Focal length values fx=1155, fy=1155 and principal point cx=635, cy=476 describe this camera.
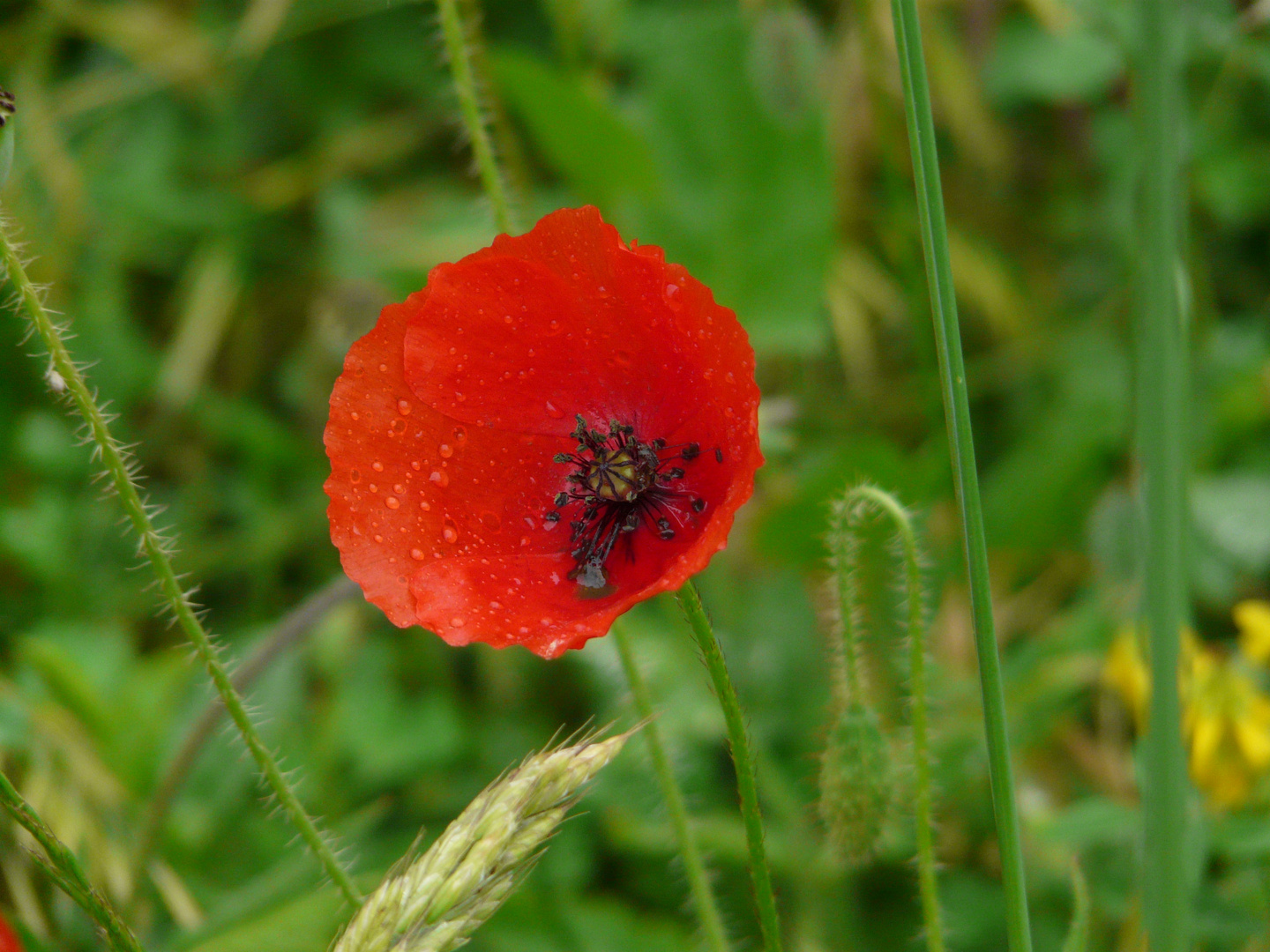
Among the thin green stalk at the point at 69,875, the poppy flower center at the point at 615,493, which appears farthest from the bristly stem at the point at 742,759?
the thin green stalk at the point at 69,875

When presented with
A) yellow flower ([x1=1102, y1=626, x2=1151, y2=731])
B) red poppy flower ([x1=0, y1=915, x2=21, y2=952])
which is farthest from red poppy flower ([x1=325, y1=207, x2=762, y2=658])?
yellow flower ([x1=1102, y1=626, x2=1151, y2=731])

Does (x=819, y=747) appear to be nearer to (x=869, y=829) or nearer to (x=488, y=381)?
(x=869, y=829)

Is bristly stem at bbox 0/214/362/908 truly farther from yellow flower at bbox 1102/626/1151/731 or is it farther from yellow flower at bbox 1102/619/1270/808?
yellow flower at bbox 1102/626/1151/731

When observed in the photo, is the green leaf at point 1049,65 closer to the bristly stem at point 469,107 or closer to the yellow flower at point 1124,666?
the yellow flower at point 1124,666

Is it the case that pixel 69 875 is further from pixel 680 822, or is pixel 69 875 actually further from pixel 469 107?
pixel 469 107

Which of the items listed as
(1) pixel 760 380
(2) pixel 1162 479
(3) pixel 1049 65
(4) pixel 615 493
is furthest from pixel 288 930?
(3) pixel 1049 65

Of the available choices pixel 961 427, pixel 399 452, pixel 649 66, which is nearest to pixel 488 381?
pixel 399 452
